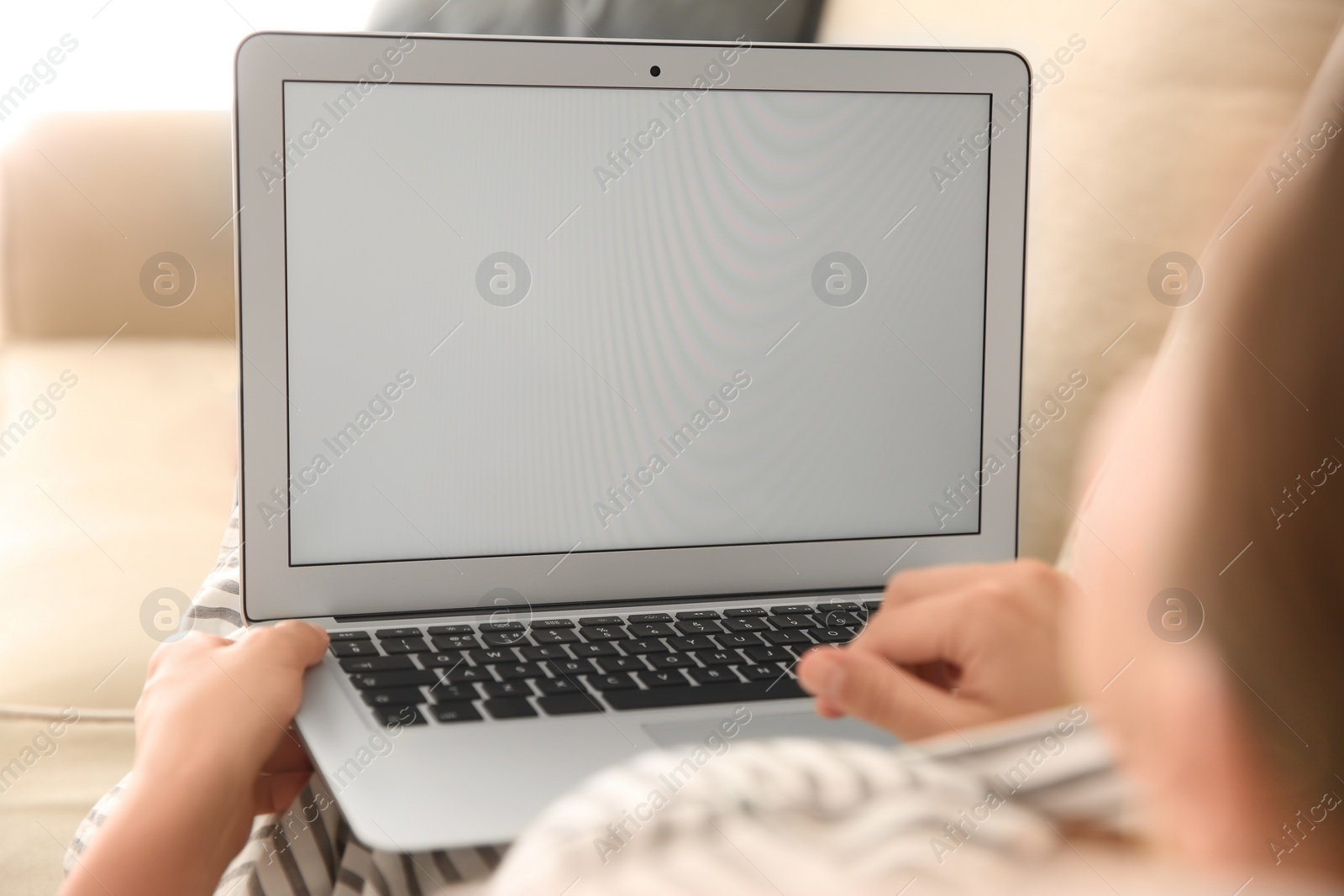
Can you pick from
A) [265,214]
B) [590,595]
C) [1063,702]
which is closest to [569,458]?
[590,595]

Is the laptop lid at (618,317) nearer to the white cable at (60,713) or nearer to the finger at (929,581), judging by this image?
the white cable at (60,713)

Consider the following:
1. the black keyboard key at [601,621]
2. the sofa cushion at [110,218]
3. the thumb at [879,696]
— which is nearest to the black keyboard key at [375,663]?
the black keyboard key at [601,621]

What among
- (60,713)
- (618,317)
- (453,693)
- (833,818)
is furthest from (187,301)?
(833,818)

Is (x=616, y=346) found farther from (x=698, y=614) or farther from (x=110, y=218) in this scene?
(x=110, y=218)

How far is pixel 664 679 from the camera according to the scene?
1.57 feet

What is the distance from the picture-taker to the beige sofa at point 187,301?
0.20 m

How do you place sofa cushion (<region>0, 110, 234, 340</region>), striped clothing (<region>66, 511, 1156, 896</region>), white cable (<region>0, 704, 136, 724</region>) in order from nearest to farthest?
striped clothing (<region>66, 511, 1156, 896</region>) → white cable (<region>0, 704, 136, 724</region>) → sofa cushion (<region>0, 110, 234, 340</region>)

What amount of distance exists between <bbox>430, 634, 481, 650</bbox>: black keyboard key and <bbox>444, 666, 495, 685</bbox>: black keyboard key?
0.03 m

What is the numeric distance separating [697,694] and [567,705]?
0.06 metres

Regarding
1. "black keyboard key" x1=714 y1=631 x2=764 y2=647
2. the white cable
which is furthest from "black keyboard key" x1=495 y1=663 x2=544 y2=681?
the white cable

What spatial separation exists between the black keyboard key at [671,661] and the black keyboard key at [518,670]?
0.18 ft

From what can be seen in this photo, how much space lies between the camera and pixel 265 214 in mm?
524

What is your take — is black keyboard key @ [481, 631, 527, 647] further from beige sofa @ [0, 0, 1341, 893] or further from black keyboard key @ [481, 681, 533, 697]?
beige sofa @ [0, 0, 1341, 893]

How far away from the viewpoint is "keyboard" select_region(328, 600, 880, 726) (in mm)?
449
